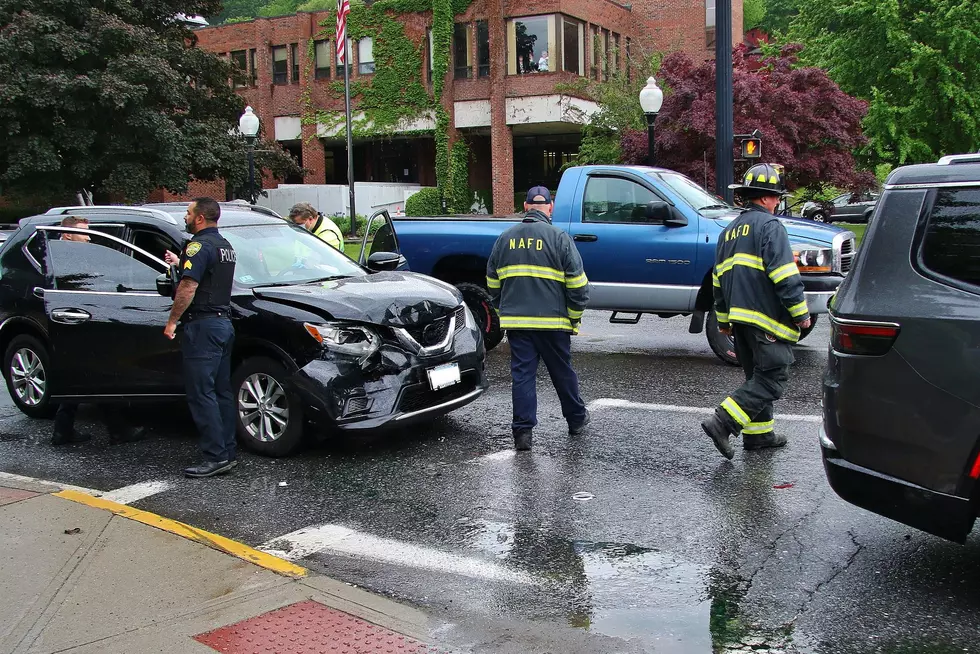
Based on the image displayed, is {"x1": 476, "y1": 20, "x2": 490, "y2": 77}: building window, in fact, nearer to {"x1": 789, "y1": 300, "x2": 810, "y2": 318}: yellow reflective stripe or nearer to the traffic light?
the traffic light

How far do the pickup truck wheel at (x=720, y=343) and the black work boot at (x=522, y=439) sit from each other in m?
3.46

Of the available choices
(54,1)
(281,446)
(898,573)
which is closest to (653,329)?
(281,446)

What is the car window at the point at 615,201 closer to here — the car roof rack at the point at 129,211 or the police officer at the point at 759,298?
the police officer at the point at 759,298

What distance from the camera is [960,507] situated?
401cm

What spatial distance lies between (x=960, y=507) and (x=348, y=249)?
28.2m

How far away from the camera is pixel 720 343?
980 centimetres

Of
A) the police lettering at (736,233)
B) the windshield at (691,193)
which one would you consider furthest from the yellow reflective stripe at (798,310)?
the windshield at (691,193)

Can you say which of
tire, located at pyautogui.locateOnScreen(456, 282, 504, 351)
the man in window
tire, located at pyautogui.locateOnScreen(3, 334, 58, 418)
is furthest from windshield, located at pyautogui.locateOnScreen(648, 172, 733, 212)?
tire, located at pyautogui.locateOnScreen(3, 334, 58, 418)

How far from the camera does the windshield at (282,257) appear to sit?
7422mm

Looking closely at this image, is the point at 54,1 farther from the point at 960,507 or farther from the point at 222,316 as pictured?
the point at 960,507

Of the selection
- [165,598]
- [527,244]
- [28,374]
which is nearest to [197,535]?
[165,598]

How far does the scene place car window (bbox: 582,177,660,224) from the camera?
33.9ft

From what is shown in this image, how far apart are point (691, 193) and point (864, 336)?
6252 millimetres

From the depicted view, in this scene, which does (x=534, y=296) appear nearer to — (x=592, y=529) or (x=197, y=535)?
(x=592, y=529)
